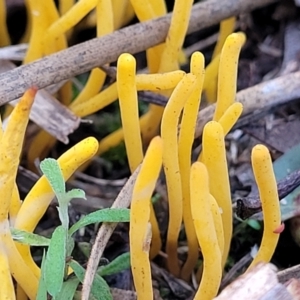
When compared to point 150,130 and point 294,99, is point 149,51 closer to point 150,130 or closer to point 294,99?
point 150,130

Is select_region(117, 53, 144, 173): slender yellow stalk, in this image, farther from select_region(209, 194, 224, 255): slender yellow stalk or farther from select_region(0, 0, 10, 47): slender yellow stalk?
select_region(0, 0, 10, 47): slender yellow stalk

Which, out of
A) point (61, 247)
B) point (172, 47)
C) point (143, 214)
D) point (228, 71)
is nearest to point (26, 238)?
point (61, 247)

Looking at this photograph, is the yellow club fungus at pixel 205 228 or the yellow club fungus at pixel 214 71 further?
the yellow club fungus at pixel 214 71

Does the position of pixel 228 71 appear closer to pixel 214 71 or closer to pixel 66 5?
pixel 214 71

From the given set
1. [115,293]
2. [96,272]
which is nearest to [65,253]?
[96,272]

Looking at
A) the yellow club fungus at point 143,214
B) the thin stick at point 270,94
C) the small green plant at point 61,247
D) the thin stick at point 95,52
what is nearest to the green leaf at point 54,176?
the small green plant at point 61,247

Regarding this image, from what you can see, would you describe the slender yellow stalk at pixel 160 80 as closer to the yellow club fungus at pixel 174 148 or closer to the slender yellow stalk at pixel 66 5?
the yellow club fungus at pixel 174 148

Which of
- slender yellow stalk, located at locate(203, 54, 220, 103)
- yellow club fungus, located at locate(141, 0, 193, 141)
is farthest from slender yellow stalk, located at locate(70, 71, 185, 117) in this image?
slender yellow stalk, located at locate(203, 54, 220, 103)
